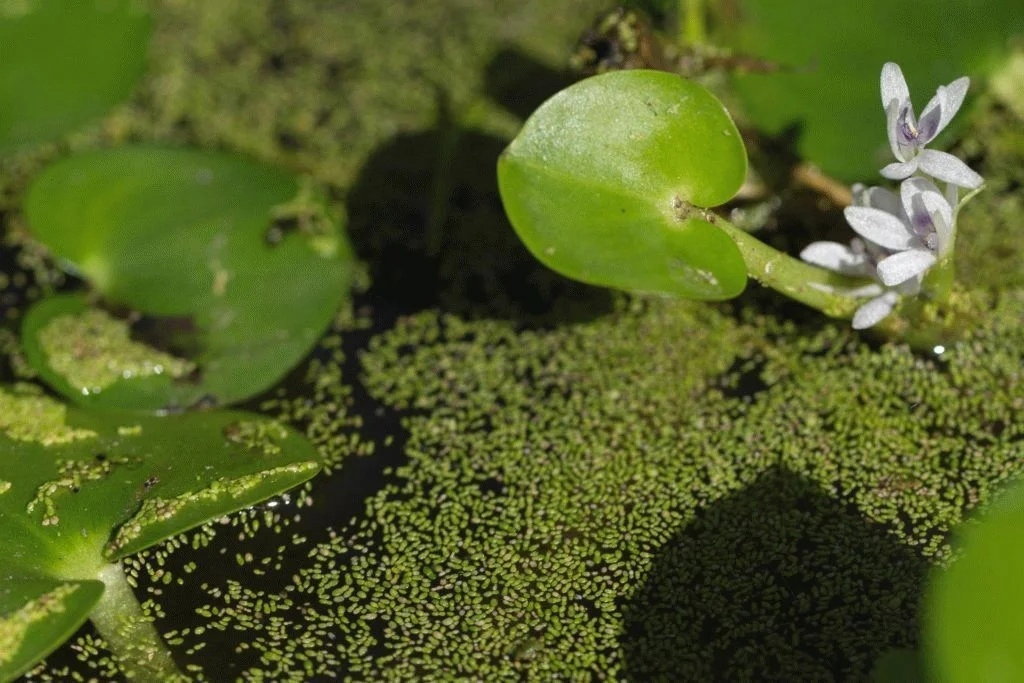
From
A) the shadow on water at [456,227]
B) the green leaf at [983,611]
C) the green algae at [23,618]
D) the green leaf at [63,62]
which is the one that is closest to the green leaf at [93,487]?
the green algae at [23,618]

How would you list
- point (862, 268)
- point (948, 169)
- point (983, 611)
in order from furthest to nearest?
point (862, 268), point (948, 169), point (983, 611)

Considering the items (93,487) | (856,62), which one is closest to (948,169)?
(856,62)

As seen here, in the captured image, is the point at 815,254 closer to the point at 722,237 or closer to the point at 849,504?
the point at 722,237

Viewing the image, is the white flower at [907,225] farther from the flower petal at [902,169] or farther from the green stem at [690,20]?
the green stem at [690,20]

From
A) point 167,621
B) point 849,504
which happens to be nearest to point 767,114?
point 849,504

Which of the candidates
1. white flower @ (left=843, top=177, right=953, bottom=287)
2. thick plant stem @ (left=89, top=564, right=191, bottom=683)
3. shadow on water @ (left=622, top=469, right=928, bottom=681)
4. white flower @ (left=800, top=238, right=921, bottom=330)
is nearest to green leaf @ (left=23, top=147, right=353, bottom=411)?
thick plant stem @ (left=89, top=564, right=191, bottom=683)

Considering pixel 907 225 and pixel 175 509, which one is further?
pixel 175 509

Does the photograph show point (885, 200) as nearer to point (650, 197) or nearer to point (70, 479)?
point (650, 197)
